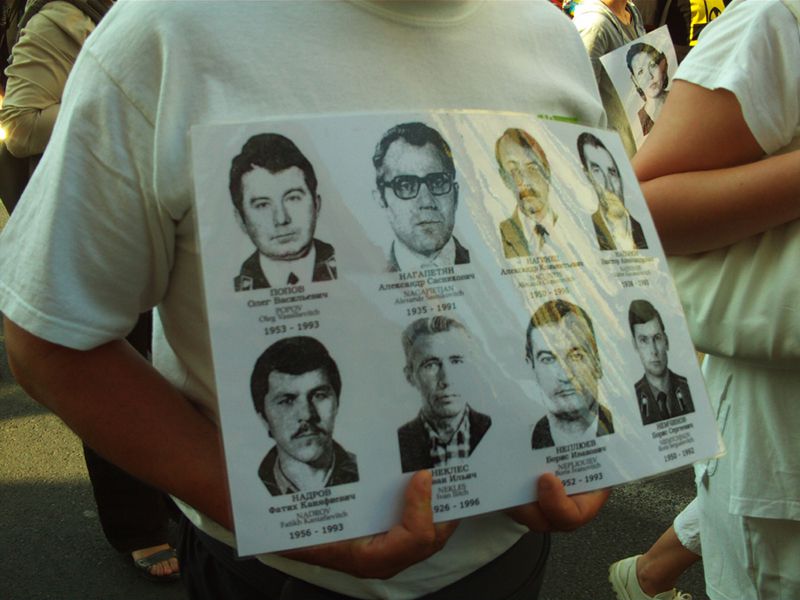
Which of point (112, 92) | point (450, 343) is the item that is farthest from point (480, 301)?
point (112, 92)

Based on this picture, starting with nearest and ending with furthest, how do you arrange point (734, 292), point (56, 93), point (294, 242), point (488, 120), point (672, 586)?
point (294, 242) → point (488, 120) → point (734, 292) → point (672, 586) → point (56, 93)

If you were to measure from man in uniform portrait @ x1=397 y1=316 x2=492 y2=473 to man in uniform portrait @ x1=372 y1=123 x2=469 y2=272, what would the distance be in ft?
0.21

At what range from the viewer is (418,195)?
0.85m

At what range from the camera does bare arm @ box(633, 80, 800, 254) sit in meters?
1.40

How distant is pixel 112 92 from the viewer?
0.87 meters

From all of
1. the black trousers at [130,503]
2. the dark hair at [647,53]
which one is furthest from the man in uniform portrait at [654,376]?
the black trousers at [130,503]

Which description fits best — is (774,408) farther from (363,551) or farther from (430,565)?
(363,551)

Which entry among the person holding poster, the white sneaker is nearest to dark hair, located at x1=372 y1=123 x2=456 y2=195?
the person holding poster

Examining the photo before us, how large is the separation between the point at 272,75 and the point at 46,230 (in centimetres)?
27

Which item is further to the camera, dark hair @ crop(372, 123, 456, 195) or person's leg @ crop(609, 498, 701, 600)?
person's leg @ crop(609, 498, 701, 600)

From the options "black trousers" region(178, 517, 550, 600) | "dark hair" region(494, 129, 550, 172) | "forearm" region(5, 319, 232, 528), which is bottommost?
"black trousers" region(178, 517, 550, 600)

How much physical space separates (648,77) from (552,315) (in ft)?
5.11

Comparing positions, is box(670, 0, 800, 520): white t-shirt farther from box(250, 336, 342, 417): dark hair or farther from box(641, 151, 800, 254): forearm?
box(250, 336, 342, 417): dark hair

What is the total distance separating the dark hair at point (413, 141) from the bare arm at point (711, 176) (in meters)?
0.71
